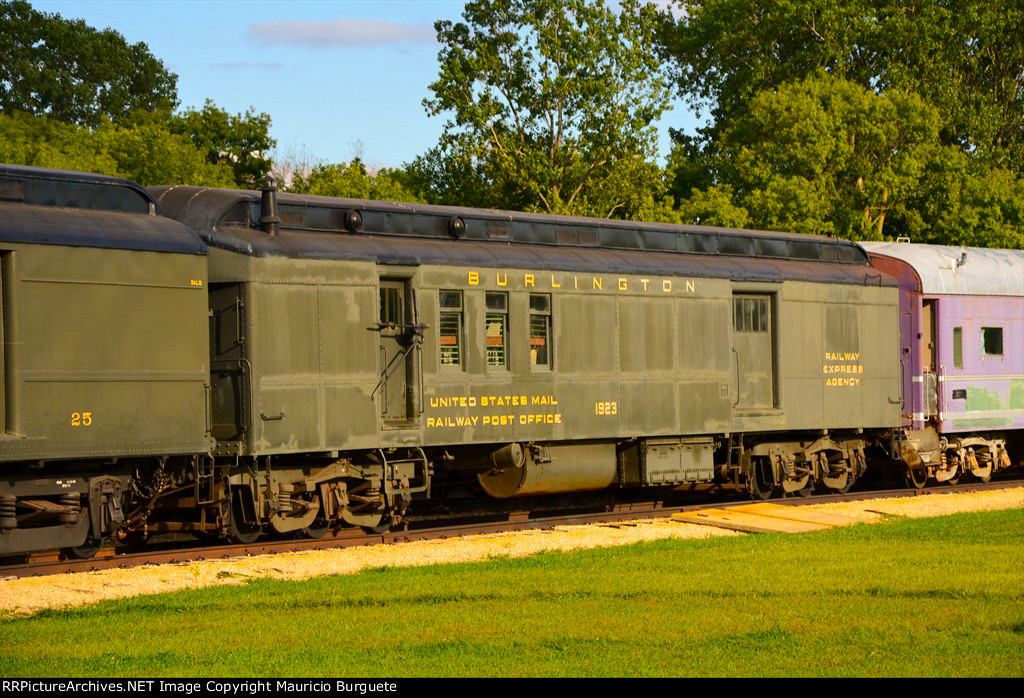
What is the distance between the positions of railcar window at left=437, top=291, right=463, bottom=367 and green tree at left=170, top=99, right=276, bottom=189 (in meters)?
39.7

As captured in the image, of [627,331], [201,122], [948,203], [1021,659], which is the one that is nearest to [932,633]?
[1021,659]

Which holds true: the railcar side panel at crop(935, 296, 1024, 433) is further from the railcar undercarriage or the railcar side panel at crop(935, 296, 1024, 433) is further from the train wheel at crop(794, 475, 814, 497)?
the train wheel at crop(794, 475, 814, 497)

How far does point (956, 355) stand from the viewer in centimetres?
2508

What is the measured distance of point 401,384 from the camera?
17.5 meters

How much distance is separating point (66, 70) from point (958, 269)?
234 ft

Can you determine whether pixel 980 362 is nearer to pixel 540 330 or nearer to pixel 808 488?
pixel 808 488

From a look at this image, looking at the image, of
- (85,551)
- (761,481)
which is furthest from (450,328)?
(761,481)

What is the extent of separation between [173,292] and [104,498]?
2332mm

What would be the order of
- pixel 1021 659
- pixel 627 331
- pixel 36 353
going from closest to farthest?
pixel 1021 659, pixel 36 353, pixel 627 331

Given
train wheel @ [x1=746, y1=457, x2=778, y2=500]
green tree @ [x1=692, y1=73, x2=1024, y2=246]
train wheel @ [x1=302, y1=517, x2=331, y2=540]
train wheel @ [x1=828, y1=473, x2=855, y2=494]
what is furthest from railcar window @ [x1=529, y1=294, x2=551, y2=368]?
green tree @ [x1=692, y1=73, x2=1024, y2=246]

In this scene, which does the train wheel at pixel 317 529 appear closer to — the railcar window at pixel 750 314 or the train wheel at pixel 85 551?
the train wheel at pixel 85 551

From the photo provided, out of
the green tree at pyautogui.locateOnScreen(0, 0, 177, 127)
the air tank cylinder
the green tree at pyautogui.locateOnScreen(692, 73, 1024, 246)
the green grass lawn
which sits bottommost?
the green grass lawn

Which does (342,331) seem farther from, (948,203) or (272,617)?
(948,203)

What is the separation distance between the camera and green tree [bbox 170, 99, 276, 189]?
56.4 m
